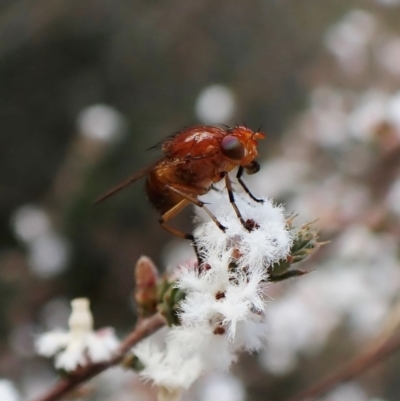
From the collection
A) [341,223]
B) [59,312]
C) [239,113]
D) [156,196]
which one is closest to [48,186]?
[59,312]

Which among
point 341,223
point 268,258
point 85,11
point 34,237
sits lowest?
point 268,258

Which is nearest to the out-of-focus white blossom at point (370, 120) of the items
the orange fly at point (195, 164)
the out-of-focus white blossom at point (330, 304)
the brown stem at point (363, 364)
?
the out-of-focus white blossom at point (330, 304)

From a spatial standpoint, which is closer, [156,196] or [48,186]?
[156,196]

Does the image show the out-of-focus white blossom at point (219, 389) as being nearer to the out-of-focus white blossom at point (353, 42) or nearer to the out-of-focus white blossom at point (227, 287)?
the out-of-focus white blossom at point (227, 287)

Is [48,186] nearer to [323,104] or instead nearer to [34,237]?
[34,237]

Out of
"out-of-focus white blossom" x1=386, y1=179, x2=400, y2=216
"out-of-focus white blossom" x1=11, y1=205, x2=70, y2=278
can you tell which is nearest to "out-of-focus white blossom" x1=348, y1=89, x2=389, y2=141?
"out-of-focus white blossom" x1=386, y1=179, x2=400, y2=216

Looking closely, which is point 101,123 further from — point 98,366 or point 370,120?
point 98,366

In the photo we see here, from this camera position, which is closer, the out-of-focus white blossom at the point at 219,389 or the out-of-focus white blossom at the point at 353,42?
the out-of-focus white blossom at the point at 219,389

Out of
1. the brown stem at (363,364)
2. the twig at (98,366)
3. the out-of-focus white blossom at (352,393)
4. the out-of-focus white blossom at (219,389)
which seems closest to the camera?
the twig at (98,366)
